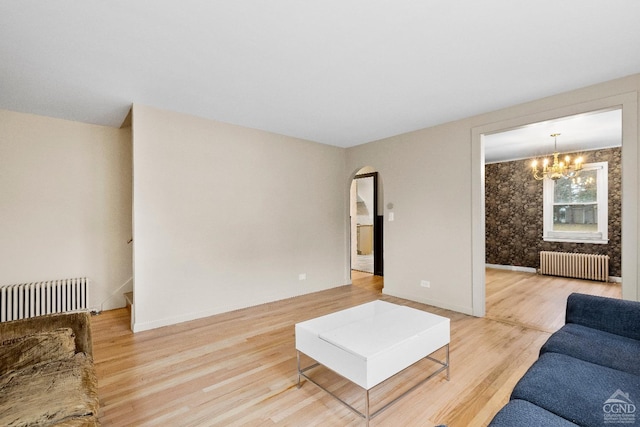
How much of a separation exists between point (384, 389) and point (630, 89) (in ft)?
11.5

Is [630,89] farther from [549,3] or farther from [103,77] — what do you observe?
[103,77]

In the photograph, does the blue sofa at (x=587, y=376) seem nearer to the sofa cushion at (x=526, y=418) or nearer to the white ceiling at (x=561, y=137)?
the sofa cushion at (x=526, y=418)

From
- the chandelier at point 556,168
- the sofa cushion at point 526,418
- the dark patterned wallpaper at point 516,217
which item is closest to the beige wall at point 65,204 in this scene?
the sofa cushion at point 526,418

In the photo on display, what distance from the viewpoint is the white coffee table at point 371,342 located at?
1741 millimetres

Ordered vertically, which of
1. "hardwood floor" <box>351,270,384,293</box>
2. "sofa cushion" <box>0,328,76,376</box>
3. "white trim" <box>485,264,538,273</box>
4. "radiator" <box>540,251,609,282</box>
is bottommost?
"hardwood floor" <box>351,270,384,293</box>

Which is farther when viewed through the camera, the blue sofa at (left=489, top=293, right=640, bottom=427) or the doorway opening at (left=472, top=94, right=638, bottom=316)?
the doorway opening at (left=472, top=94, right=638, bottom=316)

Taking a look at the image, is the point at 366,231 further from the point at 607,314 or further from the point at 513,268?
the point at 607,314

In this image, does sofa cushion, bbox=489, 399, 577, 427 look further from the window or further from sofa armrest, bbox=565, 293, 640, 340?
the window

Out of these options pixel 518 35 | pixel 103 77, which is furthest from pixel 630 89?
pixel 103 77

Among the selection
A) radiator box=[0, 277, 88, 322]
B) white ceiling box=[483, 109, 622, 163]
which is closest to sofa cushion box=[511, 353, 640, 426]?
white ceiling box=[483, 109, 622, 163]

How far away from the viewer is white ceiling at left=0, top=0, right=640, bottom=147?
1.83 metres

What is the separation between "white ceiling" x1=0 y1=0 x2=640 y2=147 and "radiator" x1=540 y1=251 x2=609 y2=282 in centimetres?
442

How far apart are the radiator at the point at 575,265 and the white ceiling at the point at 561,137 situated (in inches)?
84.0

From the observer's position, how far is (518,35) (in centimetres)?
209
